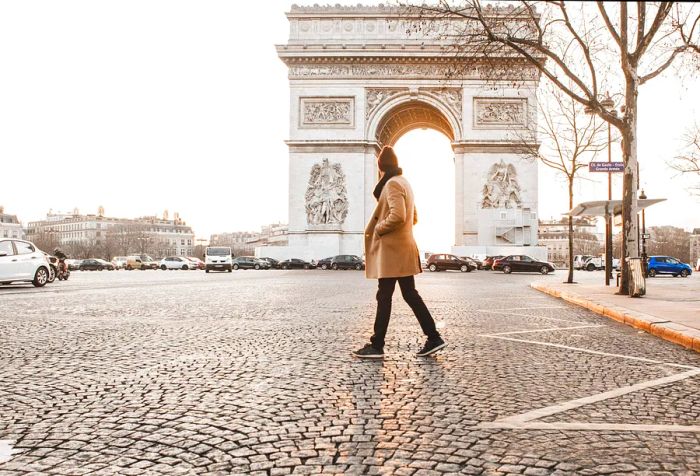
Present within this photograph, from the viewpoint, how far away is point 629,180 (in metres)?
13.3

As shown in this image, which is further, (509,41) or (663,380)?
(509,41)

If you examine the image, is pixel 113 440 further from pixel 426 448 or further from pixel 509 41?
pixel 509 41

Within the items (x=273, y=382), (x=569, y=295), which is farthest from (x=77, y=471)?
(x=569, y=295)

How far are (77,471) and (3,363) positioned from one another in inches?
115

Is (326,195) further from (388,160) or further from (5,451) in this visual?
(5,451)

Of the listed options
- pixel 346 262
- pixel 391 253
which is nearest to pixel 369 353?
pixel 391 253

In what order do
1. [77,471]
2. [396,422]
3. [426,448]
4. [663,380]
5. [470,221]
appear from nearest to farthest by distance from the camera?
1. [77,471]
2. [426,448]
3. [396,422]
4. [663,380]
5. [470,221]

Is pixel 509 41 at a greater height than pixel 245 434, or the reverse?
pixel 509 41

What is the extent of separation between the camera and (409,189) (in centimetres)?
588

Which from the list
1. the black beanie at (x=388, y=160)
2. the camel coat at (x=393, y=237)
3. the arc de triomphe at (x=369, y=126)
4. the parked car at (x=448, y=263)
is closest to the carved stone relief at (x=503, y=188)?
the arc de triomphe at (x=369, y=126)

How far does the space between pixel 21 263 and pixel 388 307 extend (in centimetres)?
1535


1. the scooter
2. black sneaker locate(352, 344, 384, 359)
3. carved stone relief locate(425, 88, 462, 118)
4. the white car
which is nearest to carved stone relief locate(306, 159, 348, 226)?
carved stone relief locate(425, 88, 462, 118)

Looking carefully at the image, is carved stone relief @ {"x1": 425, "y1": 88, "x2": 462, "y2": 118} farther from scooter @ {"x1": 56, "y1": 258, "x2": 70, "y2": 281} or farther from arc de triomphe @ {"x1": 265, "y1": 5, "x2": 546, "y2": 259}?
scooter @ {"x1": 56, "y1": 258, "x2": 70, "y2": 281}

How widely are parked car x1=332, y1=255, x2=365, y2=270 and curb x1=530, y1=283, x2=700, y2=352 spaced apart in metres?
26.8
